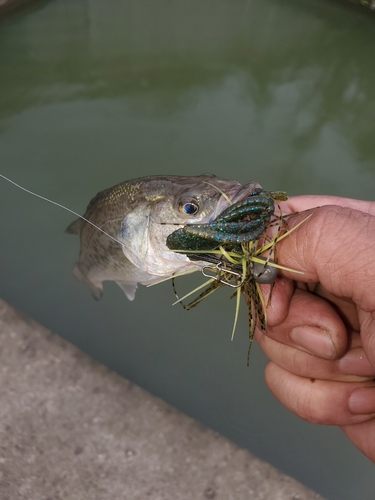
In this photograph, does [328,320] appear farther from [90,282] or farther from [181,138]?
[181,138]

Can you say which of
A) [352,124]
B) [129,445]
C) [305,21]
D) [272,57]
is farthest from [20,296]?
[305,21]

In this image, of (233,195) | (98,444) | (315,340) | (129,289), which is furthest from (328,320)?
(98,444)

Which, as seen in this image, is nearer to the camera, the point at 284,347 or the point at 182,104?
the point at 284,347

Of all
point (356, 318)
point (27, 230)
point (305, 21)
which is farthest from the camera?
point (305, 21)

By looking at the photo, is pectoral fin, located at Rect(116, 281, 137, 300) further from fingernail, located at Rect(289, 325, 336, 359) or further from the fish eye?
fingernail, located at Rect(289, 325, 336, 359)

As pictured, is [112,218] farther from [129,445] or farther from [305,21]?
[305,21]

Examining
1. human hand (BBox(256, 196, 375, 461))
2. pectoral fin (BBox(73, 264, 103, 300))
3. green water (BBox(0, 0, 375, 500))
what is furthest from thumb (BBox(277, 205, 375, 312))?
green water (BBox(0, 0, 375, 500))
